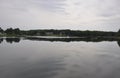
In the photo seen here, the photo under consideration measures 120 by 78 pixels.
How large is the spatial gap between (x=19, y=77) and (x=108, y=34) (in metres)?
137

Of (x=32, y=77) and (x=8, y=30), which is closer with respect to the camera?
(x=32, y=77)

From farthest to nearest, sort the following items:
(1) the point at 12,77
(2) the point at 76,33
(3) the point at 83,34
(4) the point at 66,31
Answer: (4) the point at 66,31 < (2) the point at 76,33 < (3) the point at 83,34 < (1) the point at 12,77

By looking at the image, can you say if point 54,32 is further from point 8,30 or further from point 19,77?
point 19,77

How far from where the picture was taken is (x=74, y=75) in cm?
1516

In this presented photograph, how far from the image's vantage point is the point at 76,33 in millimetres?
151875

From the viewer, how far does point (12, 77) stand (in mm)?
14156

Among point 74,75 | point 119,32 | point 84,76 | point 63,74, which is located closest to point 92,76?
point 84,76

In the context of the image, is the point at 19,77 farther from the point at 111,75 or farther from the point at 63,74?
the point at 111,75

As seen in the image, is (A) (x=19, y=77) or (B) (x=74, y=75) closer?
(A) (x=19, y=77)

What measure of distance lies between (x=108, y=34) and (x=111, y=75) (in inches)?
Result: 5224

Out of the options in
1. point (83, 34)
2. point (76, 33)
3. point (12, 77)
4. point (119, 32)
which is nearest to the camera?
point (12, 77)

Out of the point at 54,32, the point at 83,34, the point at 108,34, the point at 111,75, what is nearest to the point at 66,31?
the point at 54,32

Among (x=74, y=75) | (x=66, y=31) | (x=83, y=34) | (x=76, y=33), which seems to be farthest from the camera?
(x=66, y=31)

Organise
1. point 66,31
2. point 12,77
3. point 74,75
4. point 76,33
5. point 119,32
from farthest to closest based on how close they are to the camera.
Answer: point 66,31 < point 76,33 < point 119,32 < point 74,75 < point 12,77
